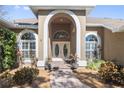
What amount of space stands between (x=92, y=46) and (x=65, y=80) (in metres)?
7.98

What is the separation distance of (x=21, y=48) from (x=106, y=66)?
9374 millimetres

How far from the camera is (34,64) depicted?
60.2 ft

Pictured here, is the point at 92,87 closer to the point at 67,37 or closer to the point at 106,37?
the point at 106,37

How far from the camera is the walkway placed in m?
11.8

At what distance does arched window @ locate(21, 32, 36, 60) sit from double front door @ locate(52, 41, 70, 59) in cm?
330

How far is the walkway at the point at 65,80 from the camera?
11.8 m

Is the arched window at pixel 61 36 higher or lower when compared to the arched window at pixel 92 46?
higher

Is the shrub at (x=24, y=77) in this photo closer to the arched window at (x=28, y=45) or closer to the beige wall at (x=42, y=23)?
the beige wall at (x=42, y=23)

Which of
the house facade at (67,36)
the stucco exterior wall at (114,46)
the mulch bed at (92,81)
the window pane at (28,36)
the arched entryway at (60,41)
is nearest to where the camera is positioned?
the mulch bed at (92,81)

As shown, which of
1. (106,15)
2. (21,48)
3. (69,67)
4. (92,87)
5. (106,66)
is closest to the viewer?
(92,87)

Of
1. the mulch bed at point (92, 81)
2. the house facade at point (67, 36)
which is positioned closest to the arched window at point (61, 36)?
the house facade at point (67, 36)

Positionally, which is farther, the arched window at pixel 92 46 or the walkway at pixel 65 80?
the arched window at pixel 92 46

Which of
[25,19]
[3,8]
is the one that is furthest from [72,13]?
[25,19]

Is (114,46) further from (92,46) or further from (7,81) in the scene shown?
(7,81)
